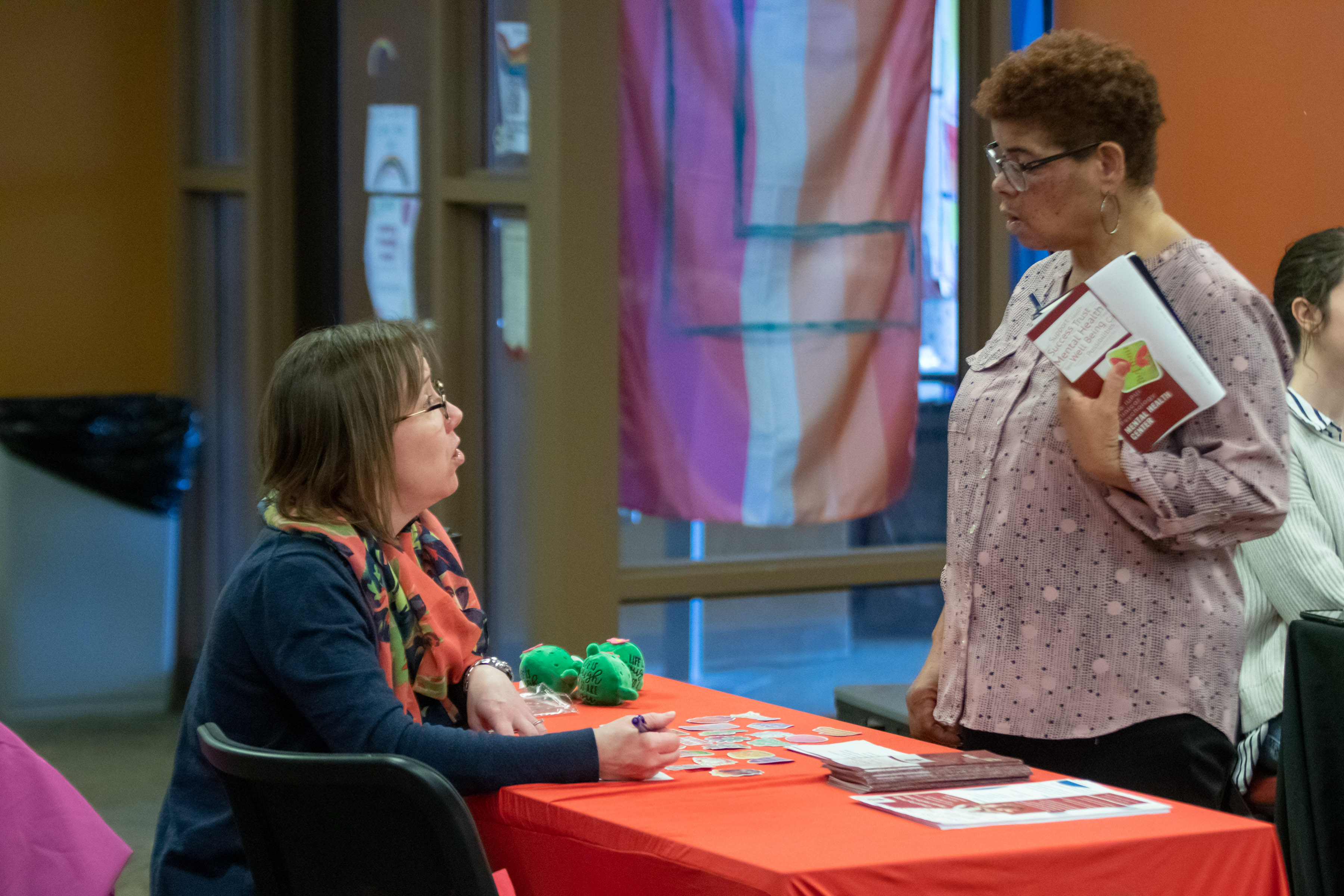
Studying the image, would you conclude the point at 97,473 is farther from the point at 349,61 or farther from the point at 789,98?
the point at 789,98

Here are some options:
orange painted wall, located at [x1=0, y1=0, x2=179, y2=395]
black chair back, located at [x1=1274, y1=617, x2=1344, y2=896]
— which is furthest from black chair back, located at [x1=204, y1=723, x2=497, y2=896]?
orange painted wall, located at [x1=0, y1=0, x2=179, y2=395]

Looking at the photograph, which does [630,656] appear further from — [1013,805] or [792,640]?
[792,640]

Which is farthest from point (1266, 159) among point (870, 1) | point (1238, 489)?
point (1238, 489)

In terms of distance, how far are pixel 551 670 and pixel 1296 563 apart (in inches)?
56.3

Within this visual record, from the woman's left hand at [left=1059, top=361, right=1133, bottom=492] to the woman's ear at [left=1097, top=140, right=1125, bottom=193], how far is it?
28 cm

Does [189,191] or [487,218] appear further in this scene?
[189,191]

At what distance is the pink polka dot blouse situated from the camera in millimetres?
Result: 1828

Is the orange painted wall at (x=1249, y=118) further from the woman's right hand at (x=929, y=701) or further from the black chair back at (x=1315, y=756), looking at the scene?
the woman's right hand at (x=929, y=701)

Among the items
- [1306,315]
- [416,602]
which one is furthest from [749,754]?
[1306,315]

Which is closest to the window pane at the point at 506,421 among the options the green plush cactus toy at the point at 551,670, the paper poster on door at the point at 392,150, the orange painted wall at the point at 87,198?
the paper poster on door at the point at 392,150

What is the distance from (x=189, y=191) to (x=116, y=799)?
2.47 m

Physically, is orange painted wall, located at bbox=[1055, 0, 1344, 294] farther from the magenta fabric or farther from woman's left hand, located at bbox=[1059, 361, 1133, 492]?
the magenta fabric

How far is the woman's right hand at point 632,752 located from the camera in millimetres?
1661

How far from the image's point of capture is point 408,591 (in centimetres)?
196
